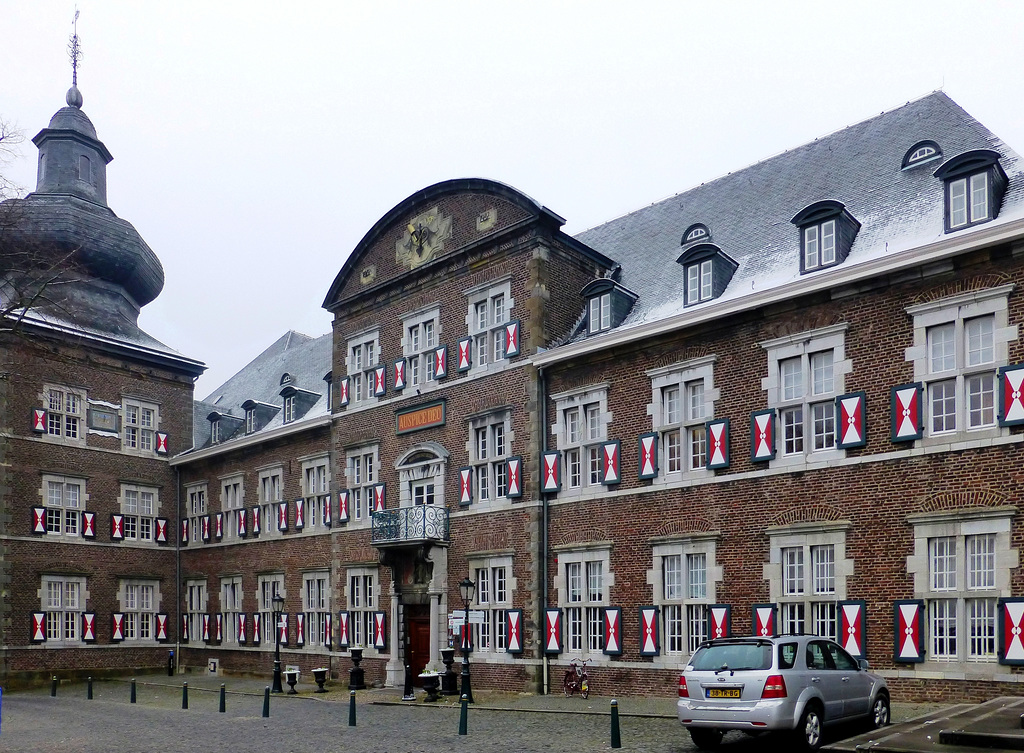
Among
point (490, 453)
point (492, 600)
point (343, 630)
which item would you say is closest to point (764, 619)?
point (492, 600)

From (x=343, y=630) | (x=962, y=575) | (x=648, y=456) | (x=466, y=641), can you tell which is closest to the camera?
(x=962, y=575)

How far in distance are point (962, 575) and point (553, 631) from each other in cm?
885

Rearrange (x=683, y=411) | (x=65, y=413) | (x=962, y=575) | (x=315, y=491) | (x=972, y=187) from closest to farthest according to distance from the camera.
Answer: (x=962, y=575) < (x=972, y=187) < (x=683, y=411) < (x=315, y=491) < (x=65, y=413)

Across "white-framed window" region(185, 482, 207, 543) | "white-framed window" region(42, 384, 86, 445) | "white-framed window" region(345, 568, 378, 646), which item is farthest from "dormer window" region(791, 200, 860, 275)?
"white-framed window" region(185, 482, 207, 543)

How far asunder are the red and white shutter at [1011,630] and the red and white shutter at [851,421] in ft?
10.9

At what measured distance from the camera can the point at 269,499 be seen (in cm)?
3278

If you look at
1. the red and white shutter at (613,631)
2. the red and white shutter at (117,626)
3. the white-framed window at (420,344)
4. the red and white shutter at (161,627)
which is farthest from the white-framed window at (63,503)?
the red and white shutter at (613,631)

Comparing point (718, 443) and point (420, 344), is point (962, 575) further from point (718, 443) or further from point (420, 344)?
point (420, 344)

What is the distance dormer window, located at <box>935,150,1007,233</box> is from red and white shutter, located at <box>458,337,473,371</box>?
11.4m

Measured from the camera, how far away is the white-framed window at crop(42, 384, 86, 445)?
3322cm

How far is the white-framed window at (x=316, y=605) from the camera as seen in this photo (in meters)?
29.5

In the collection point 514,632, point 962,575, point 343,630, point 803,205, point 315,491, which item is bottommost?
point 343,630

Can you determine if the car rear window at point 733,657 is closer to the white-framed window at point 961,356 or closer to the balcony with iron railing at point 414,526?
the white-framed window at point 961,356

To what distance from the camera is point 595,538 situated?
2161 centimetres
